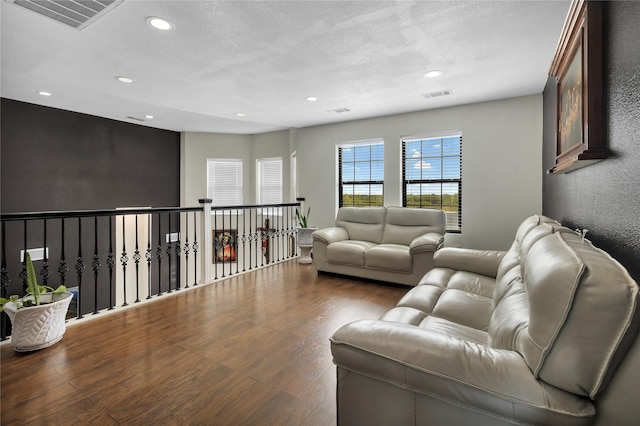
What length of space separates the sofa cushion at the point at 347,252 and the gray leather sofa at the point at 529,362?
281 cm

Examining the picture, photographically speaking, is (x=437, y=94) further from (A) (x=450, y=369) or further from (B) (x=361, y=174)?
(A) (x=450, y=369)

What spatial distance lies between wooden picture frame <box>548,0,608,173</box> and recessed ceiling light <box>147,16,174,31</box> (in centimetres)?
271

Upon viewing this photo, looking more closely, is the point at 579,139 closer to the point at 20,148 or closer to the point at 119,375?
the point at 119,375

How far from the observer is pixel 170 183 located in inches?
269

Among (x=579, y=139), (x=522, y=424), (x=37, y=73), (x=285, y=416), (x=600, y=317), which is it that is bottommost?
(x=285, y=416)

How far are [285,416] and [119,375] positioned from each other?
1.17 meters

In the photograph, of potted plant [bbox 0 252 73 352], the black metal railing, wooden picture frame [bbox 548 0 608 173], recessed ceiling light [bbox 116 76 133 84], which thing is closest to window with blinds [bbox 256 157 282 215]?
the black metal railing

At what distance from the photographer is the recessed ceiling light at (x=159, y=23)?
7.72 feet

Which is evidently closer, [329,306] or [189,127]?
[329,306]

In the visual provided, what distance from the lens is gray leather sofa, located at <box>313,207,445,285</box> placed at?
3896 mm

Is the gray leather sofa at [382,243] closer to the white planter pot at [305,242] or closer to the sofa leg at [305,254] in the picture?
the white planter pot at [305,242]

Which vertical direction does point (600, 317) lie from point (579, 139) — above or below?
below

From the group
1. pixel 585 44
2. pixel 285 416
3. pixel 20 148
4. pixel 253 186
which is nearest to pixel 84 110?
pixel 20 148

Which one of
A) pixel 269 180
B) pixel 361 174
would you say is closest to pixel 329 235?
pixel 361 174
